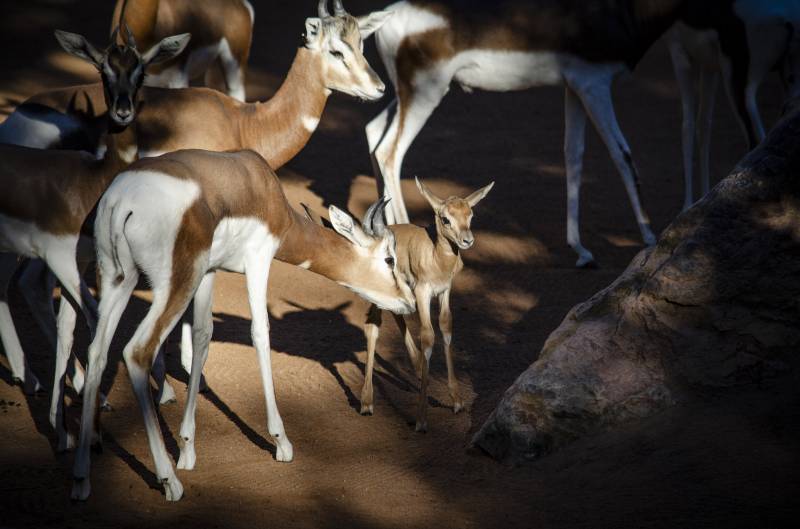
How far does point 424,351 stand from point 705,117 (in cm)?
539

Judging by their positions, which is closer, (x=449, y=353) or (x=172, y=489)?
(x=172, y=489)

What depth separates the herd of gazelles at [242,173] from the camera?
212 inches

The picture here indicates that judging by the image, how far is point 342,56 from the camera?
788 cm

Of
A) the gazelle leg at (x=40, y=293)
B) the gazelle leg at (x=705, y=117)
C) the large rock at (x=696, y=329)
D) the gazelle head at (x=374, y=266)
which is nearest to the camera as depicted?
the large rock at (x=696, y=329)

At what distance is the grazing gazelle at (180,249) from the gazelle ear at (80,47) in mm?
1398

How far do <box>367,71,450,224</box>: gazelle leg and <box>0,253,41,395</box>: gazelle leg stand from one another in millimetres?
3934

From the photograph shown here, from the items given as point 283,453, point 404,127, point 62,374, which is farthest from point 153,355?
point 404,127

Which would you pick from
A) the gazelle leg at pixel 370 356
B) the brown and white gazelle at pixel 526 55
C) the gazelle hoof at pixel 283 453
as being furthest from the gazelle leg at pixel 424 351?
the brown and white gazelle at pixel 526 55

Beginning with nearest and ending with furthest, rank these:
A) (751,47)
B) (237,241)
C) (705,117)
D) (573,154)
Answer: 1. (237,241)
2. (751,47)
3. (573,154)
4. (705,117)

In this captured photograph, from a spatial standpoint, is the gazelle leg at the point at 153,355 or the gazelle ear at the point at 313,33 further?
the gazelle ear at the point at 313,33

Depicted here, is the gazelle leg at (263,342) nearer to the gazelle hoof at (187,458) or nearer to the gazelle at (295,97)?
the gazelle hoof at (187,458)

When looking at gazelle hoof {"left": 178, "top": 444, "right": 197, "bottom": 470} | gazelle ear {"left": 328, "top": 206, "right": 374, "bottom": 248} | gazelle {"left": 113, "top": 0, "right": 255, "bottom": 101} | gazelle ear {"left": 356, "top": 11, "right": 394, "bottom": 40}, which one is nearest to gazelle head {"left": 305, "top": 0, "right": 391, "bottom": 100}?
gazelle ear {"left": 356, "top": 11, "right": 394, "bottom": 40}

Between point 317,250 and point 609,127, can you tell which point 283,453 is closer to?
point 317,250

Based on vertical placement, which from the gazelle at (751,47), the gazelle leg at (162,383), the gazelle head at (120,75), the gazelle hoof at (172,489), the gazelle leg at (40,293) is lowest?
the gazelle leg at (162,383)
